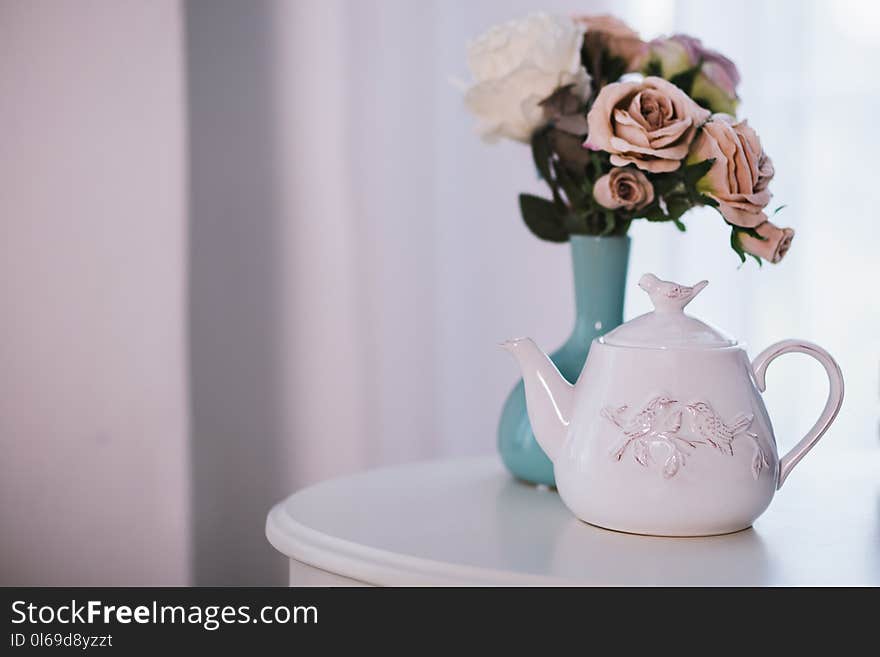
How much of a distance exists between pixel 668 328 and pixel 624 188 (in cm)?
14

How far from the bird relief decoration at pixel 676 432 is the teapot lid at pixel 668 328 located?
5cm

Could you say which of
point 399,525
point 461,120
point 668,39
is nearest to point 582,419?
point 399,525

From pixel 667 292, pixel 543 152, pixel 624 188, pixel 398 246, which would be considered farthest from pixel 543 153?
pixel 398 246

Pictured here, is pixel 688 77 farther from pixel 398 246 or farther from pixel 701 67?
pixel 398 246

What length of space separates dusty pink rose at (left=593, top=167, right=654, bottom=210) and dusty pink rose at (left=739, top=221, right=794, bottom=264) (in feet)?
0.29

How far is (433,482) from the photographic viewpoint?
96 cm

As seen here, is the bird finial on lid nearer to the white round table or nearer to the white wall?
the white round table

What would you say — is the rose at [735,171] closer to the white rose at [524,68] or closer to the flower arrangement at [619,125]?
the flower arrangement at [619,125]

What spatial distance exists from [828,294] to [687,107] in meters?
1.01

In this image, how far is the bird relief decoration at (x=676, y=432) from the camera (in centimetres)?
71

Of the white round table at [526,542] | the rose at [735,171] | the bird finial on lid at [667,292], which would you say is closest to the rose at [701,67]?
the rose at [735,171]

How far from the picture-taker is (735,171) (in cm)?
76
